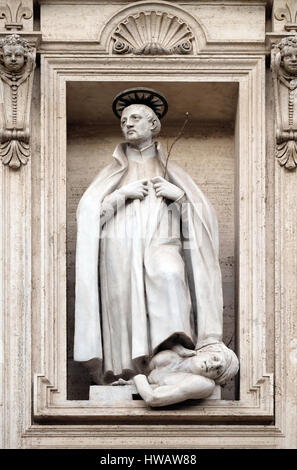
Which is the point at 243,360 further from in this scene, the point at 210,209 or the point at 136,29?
the point at 136,29

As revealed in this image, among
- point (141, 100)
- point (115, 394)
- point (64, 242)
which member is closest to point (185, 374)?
point (115, 394)

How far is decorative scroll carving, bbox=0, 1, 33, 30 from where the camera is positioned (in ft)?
62.7

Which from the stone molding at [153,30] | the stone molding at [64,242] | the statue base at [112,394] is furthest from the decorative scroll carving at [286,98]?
the statue base at [112,394]

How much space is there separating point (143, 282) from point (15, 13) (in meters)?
2.14

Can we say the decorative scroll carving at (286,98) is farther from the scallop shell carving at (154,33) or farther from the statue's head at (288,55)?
the scallop shell carving at (154,33)

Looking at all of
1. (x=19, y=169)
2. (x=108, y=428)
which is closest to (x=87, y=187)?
(x=19, y=169)

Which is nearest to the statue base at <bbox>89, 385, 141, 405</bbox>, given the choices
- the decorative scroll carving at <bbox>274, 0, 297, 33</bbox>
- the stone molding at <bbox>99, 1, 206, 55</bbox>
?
the stone molding at <bbox>99, 1, 206, 55</bbox>

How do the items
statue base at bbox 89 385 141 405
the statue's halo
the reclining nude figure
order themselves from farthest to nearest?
the statue's halo < statue base at bbox 89 385 141 405 < the reclining nude figure

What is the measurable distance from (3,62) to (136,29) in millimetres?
999

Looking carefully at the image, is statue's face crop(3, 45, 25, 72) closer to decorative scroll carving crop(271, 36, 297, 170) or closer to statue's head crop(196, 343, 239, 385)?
decorative scroll carving crop(271, 36, 297, 170)

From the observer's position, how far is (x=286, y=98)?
19.0 meters

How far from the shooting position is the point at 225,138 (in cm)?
1966

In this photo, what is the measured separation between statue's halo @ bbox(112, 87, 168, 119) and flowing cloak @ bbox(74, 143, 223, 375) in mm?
581

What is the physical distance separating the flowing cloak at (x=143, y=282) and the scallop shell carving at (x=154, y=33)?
101cm
